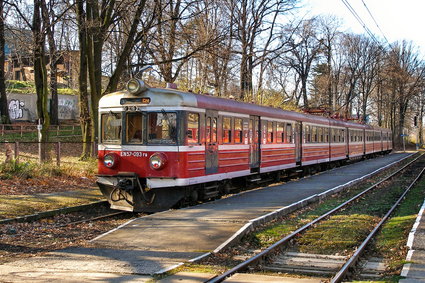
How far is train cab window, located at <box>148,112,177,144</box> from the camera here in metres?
12.6

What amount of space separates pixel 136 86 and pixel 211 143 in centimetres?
269

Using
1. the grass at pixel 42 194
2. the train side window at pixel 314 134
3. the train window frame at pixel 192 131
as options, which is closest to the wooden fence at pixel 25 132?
the grass at pixel 42 194

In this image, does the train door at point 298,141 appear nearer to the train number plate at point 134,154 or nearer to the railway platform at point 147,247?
the railway platform at point 147,247

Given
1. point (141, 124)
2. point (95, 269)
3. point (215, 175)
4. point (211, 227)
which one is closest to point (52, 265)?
point (95, 269)

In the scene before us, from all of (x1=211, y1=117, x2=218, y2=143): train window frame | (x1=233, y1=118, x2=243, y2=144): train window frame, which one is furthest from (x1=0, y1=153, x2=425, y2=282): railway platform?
(x1=233, y1=118, x2=243, y2=144): train window frame

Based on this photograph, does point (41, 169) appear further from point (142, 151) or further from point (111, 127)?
point (142, 151)

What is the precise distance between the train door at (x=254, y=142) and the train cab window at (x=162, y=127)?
4.64 meters

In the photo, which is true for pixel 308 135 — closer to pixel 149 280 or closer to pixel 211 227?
pixel 211 227

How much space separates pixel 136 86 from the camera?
42.4 ft

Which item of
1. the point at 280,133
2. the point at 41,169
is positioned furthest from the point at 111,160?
the point at 280,133

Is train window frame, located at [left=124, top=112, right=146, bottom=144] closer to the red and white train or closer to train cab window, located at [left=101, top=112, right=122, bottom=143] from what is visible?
the red and white train

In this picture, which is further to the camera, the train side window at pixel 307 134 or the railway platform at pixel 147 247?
the train side window at pixel 307 134

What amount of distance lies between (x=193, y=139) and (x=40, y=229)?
4.47 m

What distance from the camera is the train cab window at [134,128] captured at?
1298cm
